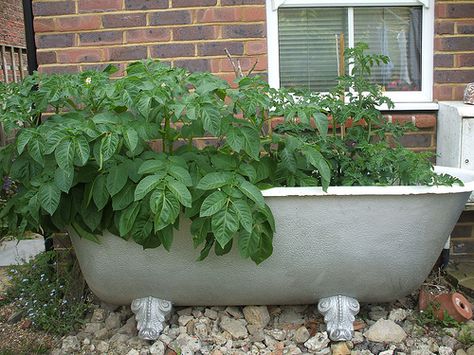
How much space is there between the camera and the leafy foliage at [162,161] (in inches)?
81.9

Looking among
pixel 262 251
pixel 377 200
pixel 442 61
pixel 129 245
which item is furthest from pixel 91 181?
pixel 442 61

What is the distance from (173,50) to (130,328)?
133 centimetres

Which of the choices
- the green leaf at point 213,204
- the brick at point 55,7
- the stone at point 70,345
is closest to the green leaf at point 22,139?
the green leaf at point 213,204

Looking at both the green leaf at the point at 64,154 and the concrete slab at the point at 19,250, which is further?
the concrete slab at the point at 19,250

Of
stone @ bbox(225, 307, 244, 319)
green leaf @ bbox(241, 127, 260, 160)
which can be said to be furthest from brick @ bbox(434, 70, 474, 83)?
stone @ bbox(225, 307, 244, 319)

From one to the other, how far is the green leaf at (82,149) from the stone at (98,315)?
0.92m

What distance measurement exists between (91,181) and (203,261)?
0.52 m

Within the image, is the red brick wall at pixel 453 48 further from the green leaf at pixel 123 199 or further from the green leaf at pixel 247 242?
the green leaf at pixel 123 199

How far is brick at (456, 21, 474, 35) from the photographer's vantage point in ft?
9.92

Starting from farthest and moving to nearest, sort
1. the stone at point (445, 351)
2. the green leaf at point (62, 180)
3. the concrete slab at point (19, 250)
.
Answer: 1. the concrete slab at point (19, 250)
2. the stone at point (445, 351)
3. the green leaf at point (62, 180)

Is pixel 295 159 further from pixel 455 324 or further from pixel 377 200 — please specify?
pixel 455 324

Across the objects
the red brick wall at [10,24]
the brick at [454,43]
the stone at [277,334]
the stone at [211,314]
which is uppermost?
the red brick wall at [10,24]

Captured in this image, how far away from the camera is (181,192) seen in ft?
6.70

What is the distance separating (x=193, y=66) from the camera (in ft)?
9.80
